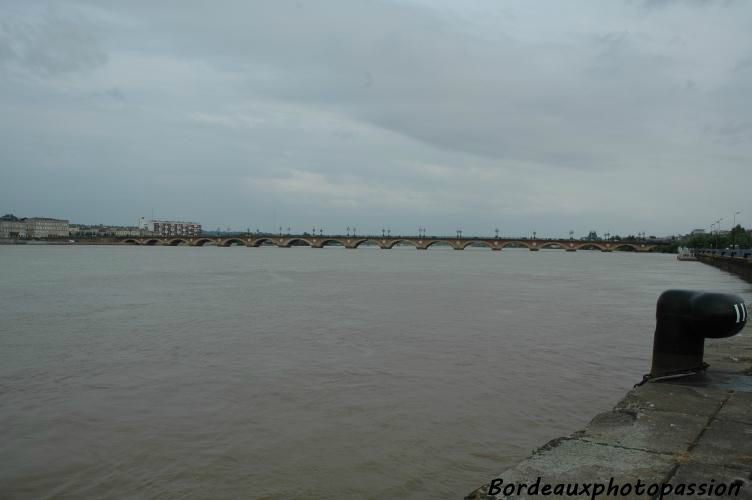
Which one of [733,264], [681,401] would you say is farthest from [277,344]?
[733,264]

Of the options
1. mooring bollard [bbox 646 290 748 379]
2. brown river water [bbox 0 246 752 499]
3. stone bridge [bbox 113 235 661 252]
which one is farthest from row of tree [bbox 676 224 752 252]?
mooring bollard [bbox 646 290 748 379]

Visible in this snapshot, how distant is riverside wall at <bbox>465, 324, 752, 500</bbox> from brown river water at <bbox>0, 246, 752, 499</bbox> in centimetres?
Result: 169

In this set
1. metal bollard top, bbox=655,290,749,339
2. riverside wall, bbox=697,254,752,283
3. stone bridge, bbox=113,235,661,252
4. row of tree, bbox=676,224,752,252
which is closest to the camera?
metal bollard top, bbox=655,290,749,339

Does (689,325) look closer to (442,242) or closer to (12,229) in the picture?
(442,242)

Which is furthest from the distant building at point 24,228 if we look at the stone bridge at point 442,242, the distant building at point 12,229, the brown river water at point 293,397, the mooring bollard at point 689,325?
the mooring bollard at point 689,325

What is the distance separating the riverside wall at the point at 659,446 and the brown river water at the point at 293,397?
1.69m

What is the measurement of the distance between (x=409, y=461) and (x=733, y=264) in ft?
176

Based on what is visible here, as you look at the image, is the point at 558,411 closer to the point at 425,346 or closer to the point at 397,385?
the point at 397,385

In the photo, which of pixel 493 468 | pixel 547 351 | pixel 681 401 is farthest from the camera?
pixel 547 351

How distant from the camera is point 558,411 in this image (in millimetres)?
8297

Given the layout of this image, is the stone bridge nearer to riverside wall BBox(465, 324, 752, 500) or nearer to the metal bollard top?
the metal bollard top

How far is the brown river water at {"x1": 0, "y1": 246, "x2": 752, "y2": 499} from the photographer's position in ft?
20.2

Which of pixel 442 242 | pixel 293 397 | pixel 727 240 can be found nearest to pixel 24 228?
pixel 442 242

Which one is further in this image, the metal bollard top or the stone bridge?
the stone bridge
